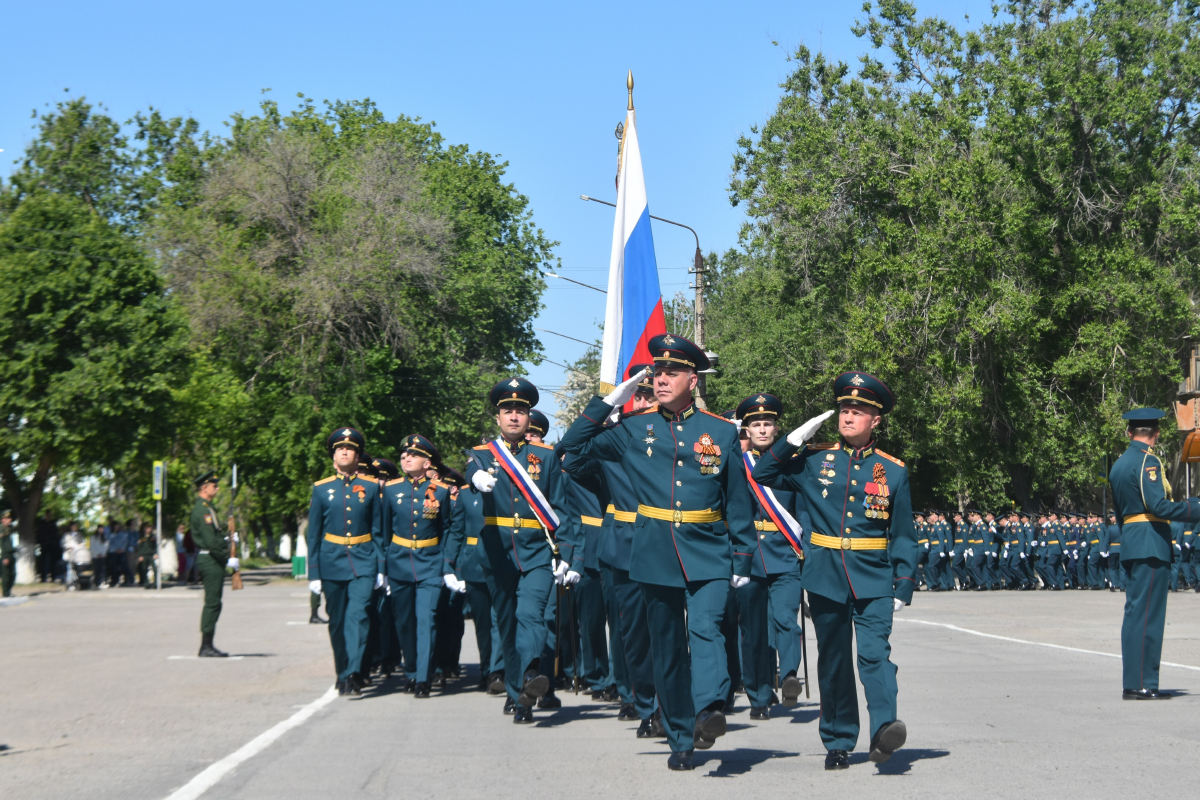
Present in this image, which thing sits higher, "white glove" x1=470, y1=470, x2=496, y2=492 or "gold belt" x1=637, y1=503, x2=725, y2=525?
"white glove" x1=470, y1=470, x2=496, y2=492

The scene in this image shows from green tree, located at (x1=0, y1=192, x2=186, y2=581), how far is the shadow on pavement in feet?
94.3

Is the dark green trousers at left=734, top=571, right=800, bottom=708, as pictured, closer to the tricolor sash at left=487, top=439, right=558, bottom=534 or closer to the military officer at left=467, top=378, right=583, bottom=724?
the military officer at left=467, top=378, right=583, bottom=724

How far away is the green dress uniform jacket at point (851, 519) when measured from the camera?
7594mm

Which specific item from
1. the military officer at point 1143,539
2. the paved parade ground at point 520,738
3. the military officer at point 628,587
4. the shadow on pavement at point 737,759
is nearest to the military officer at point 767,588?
the paved parade ground at point 520,738

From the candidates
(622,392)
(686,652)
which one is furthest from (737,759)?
(622,392)

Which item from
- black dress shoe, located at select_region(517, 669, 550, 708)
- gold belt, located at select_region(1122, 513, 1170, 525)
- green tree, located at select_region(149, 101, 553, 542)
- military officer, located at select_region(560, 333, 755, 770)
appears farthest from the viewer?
green tree, located at select_region(149, 101, 553, 542)

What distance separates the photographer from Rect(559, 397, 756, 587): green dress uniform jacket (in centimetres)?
764

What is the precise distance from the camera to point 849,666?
7586 mm

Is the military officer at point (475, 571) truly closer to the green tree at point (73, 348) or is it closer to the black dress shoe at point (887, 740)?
the black dress shoe at point (887, 740)

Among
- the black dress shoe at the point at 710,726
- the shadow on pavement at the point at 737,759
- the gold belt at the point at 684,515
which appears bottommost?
the shadow on pavement at the point at 737,759

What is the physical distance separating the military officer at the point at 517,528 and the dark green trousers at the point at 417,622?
141 cm

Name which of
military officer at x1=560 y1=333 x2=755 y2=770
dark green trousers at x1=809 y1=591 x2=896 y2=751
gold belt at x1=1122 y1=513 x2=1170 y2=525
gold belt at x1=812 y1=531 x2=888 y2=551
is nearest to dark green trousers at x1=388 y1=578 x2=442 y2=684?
military officer at x1=560 y1=333 x2=755 y2=770

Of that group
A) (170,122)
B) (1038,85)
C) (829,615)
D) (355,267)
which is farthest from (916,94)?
(829,615)

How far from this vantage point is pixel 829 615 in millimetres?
7668
